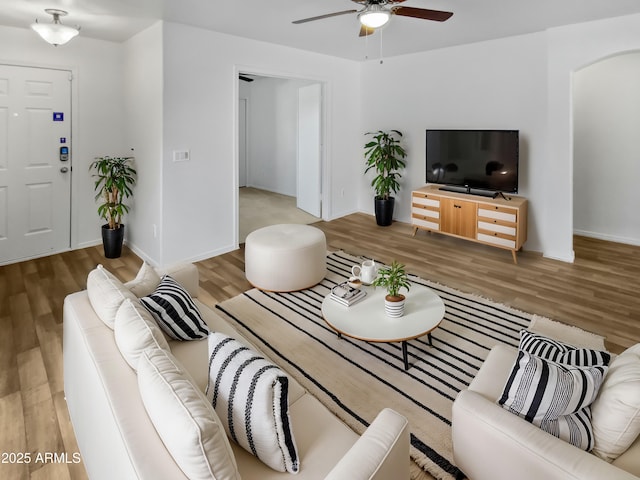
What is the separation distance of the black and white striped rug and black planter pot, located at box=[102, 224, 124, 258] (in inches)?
77.6

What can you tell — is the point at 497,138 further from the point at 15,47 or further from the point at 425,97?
the point at 15,47

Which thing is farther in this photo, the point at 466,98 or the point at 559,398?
the point at 466,98

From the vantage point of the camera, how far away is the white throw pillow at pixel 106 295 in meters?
1.70

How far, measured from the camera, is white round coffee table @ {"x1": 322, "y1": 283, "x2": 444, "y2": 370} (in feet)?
7.61

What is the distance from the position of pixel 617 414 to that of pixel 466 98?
464cm

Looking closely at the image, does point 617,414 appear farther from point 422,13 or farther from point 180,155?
point 180,155

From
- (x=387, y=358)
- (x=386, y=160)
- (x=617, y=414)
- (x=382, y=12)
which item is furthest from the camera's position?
(x=386, y=160)

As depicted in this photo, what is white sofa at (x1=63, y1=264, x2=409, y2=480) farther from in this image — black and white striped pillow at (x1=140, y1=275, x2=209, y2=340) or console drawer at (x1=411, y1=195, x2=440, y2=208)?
console drawer at (x1=411, y1=195, x2=440, y2=208)

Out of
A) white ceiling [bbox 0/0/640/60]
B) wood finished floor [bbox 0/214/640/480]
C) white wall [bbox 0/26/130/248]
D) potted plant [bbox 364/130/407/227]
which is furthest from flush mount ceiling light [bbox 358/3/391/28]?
white wall [bbox 0/26/130/248]

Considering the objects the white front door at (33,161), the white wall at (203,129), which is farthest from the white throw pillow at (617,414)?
the white front door at (33,161)

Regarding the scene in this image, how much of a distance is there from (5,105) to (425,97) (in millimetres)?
5113

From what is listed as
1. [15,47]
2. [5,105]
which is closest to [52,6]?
[15,47]

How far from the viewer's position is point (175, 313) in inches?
75.4

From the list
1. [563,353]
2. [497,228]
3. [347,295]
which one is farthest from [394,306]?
[497,228]
